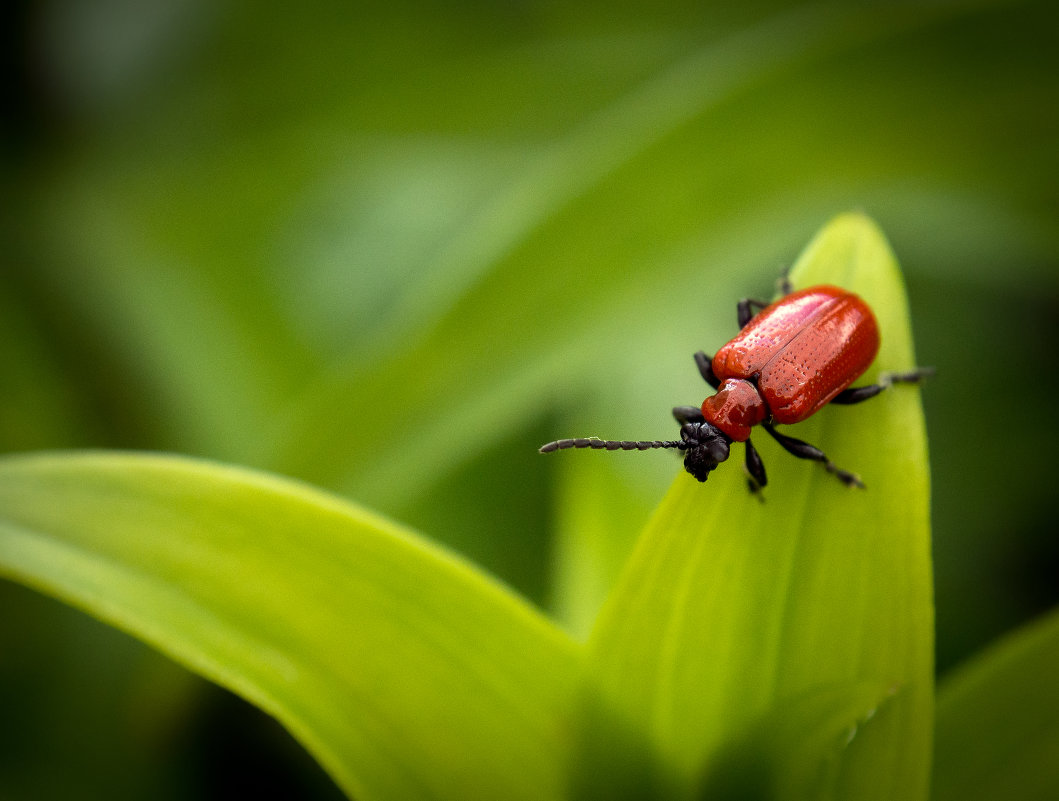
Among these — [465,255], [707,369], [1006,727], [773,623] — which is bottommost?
[1006,727]

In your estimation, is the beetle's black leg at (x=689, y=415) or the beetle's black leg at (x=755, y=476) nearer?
the beetle's black leg at (x=755, y=476)

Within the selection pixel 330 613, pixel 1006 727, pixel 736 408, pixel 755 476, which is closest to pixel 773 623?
pixel 755 476

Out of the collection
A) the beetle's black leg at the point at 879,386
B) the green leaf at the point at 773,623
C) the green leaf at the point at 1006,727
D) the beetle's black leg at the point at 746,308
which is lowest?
the green leaf at the point at 1006,727

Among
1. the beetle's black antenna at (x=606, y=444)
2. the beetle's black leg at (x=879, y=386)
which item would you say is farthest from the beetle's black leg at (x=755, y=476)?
the beetle's black antenna at (x=606, y=444)

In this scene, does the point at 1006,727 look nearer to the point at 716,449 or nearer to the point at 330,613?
the point at 716,449

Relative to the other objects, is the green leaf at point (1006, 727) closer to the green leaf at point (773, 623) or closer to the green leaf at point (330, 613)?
the green leaf at point (773, 623)

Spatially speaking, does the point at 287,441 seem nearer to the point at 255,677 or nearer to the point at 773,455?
the point at 255,677
